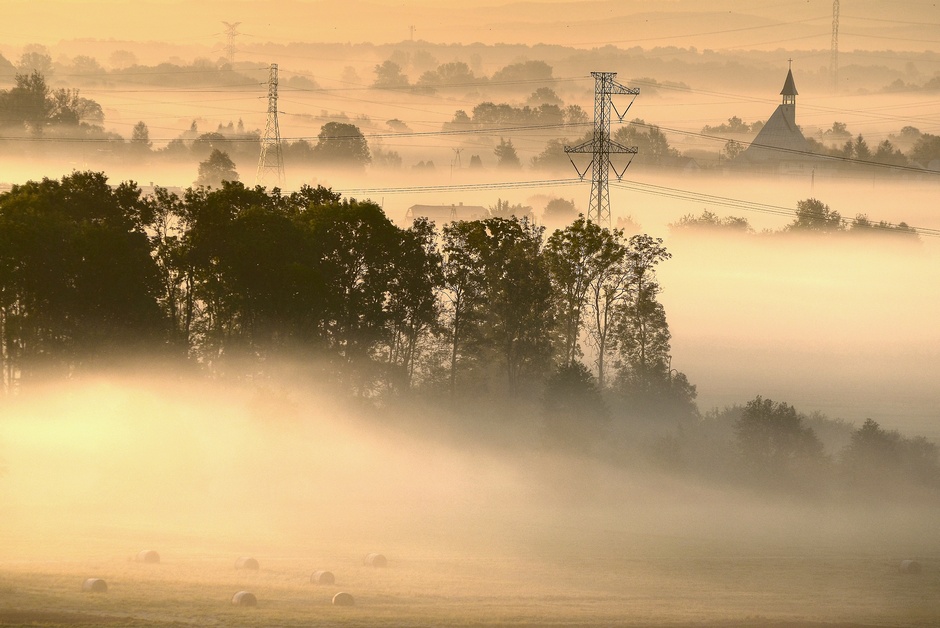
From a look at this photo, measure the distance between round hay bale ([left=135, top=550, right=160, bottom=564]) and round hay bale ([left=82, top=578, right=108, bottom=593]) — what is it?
258 inches

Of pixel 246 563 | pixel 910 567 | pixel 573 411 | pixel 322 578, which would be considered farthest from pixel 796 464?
pixel 246 563

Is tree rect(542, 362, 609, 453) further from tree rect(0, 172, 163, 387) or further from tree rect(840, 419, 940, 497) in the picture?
tree rect(0, 172, 163, 387)

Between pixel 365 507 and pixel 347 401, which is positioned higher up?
pixel 347 401

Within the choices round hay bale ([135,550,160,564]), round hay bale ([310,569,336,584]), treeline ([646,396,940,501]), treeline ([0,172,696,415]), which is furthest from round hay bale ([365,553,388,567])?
treeline ([646,396,940,501])

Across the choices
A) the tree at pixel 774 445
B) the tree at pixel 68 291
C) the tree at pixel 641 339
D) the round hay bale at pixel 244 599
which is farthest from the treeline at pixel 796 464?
the round hay bale at pixel 244 599

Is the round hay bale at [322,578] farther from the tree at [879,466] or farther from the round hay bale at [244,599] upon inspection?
the tree at [879,466]

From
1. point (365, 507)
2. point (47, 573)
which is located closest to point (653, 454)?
point (365, 507)

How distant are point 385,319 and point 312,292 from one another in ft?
27.7

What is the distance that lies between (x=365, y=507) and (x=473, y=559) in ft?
65.5

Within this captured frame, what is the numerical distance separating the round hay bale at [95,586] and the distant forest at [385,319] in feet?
141

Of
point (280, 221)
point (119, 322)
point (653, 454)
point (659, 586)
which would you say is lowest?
point (659, 586)

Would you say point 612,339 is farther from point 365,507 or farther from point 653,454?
point 365,507

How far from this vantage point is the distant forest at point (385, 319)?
327ft

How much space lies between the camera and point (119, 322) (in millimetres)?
100312
